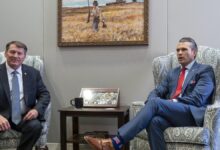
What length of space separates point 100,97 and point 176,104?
99 cm

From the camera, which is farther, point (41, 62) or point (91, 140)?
point (41, 62)

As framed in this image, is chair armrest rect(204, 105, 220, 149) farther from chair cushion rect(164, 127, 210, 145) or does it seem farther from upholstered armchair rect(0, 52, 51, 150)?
upholstered armchair rect(0, 52, 51, 150)

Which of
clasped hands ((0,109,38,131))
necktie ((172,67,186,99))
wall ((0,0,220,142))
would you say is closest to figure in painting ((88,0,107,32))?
wall ((0,0,220,142))

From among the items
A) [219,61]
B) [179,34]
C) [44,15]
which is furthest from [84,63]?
[219,61]

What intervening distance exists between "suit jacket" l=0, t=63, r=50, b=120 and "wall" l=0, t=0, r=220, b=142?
0.62 metres

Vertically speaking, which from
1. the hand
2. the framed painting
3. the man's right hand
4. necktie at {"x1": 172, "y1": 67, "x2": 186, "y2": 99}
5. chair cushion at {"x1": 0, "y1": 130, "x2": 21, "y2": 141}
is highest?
the framed painting

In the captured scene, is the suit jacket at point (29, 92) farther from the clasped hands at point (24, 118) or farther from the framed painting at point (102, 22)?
the framed painting at point (102, 22)

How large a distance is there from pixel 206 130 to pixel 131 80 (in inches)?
51.0

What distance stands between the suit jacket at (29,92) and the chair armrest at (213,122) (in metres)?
1.46

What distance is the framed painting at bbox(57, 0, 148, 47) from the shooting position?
3.66 m

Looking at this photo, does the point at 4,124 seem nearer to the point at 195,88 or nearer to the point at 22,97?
the point at 22,97

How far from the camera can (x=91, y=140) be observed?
9.12ft

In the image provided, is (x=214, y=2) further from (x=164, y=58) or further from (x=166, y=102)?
(x=166, y=102)

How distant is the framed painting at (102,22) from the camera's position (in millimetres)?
3658
